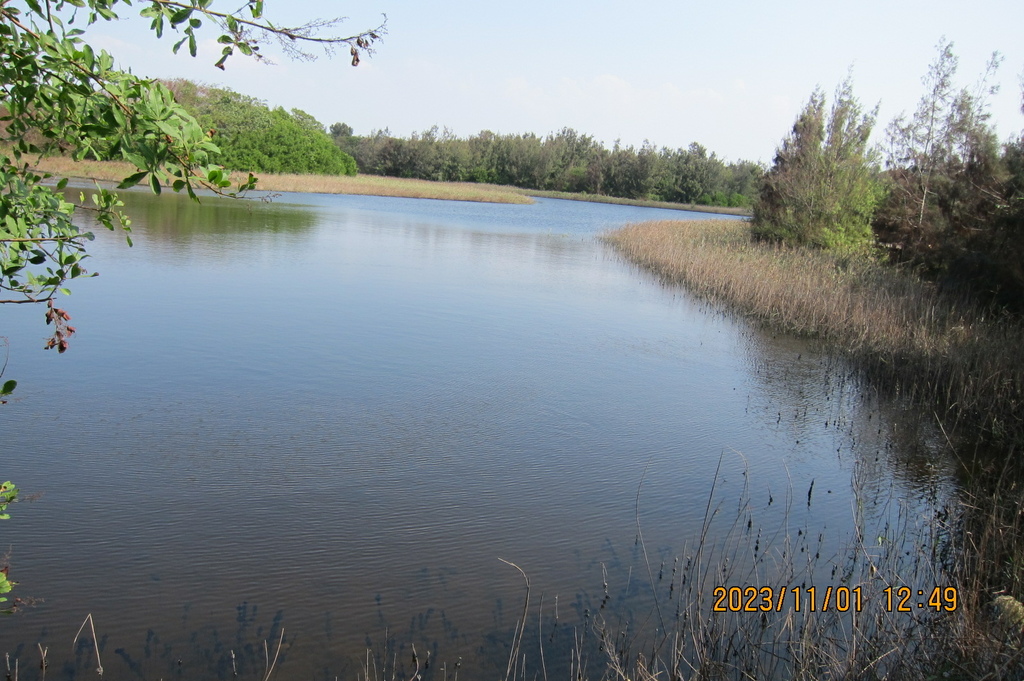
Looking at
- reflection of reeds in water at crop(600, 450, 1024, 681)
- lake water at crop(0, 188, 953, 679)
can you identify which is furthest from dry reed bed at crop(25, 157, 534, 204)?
reflection of reeds in water at crop(600, 450, 1024, 681)

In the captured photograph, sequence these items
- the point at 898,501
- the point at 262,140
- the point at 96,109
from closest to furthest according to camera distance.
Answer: the point at 96,109
the point at 898,501
the point at 262,140

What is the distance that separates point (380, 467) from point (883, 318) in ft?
23.1

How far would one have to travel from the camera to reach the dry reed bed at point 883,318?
709cm

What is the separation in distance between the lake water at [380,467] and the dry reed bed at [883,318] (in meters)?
0.54

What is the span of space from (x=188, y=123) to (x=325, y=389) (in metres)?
5.05

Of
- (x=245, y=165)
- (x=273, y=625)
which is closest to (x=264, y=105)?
(x=245, y=165)

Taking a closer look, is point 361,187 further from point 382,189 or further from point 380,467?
point 380,467

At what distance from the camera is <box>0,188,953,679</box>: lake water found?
352 cm

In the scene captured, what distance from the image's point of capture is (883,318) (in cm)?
986

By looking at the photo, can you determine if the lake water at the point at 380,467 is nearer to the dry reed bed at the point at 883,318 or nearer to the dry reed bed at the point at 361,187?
the dry reed bed at the point at 883,318

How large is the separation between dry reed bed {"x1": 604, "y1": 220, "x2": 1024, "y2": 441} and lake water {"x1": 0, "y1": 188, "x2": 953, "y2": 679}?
1.77 feet

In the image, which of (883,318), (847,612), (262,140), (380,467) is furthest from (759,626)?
(262,140)

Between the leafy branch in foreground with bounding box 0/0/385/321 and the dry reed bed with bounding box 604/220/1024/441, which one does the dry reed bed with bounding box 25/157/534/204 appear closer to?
the dry reed bed with bounding box 604/220/1024/441

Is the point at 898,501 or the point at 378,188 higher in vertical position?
the point at 378,188
